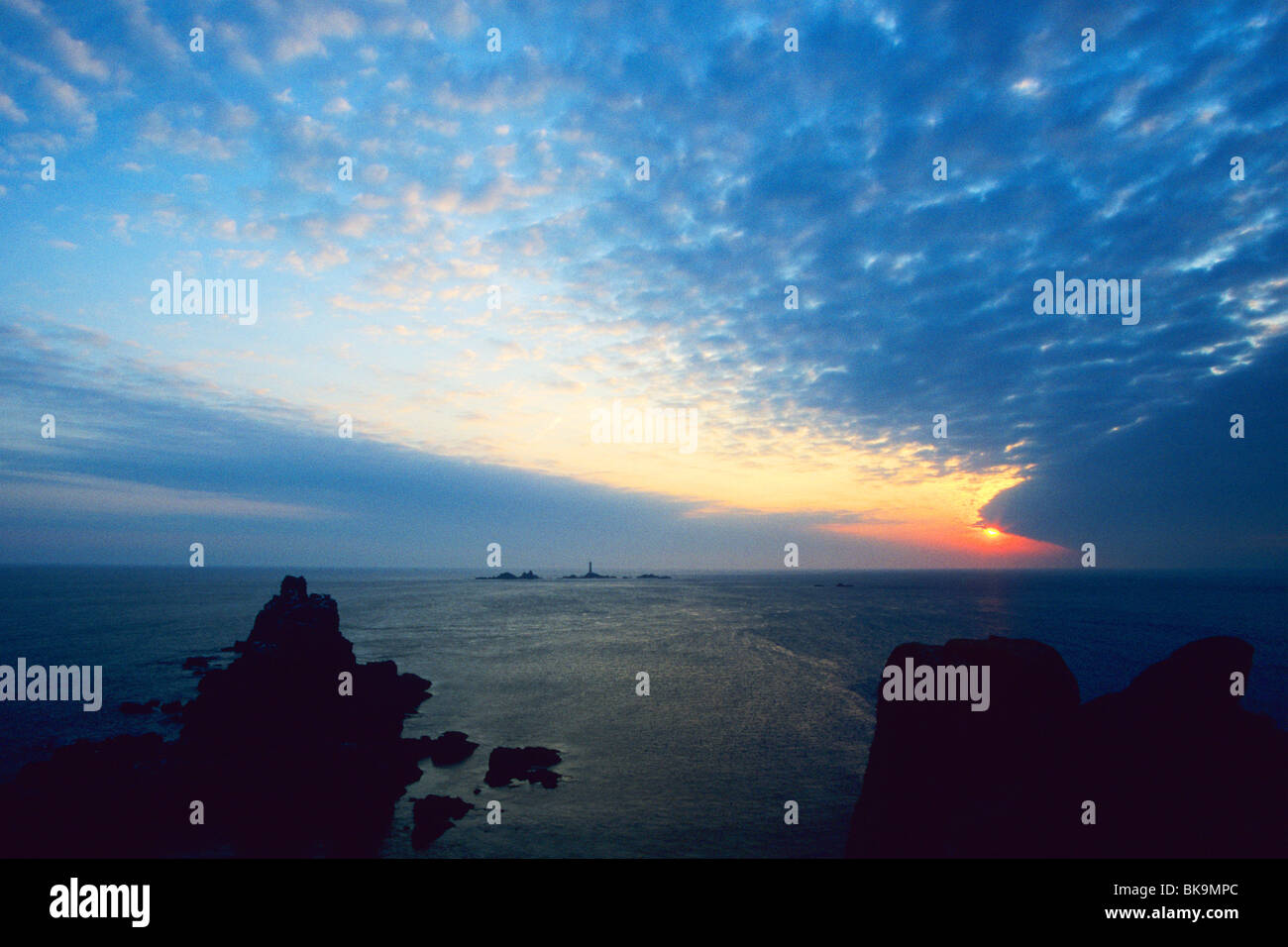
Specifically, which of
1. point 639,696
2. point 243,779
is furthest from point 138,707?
point 639,696

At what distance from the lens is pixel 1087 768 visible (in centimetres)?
1811

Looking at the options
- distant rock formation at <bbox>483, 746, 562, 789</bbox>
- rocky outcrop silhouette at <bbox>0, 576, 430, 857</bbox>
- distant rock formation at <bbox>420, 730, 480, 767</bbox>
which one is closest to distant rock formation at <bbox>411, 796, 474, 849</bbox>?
rocky outcrop silhouette at <bbox>0, 576, 430, 857</bbox>

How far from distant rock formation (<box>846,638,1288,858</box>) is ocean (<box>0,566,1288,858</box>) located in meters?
8.48

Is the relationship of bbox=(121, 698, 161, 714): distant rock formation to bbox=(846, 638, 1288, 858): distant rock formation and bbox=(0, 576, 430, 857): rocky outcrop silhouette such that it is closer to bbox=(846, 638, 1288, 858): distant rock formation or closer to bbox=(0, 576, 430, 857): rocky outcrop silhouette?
bbox=(0, 576, 430, 857): rocky outcrop silhouette

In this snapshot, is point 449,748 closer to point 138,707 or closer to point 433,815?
point 433,815

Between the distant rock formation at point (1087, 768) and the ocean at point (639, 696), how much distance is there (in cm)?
848

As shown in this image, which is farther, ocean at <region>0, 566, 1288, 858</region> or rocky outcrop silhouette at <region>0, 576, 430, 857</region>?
ocean at <region>0, 566, 1288, 858</region>

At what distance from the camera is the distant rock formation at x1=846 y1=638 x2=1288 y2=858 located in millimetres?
16938
